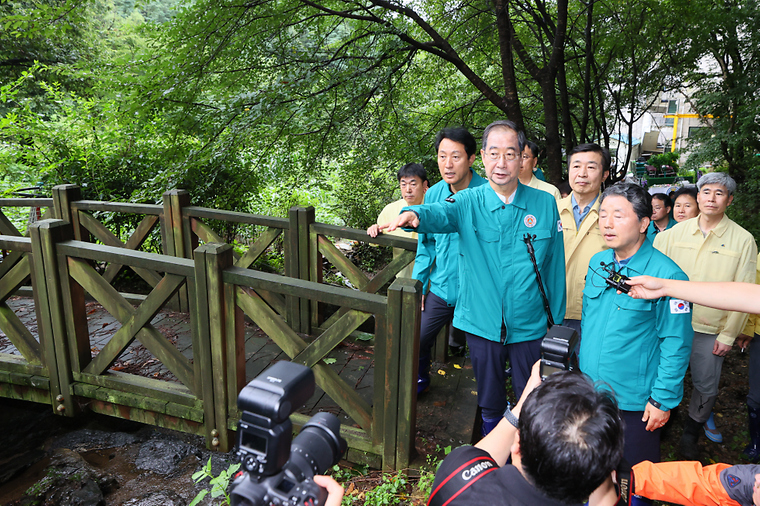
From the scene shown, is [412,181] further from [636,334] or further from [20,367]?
[20,367]

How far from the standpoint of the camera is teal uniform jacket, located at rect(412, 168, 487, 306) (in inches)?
126

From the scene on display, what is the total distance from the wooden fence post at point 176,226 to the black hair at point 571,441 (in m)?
3.98

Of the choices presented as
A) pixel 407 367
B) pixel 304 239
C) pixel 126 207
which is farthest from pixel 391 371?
pixel 126 207

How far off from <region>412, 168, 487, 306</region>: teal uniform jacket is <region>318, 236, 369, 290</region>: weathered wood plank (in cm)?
71

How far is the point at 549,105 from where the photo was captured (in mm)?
6090

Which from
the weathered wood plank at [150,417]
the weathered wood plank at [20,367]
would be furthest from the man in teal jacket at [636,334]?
the weathered wood plank at [20,367]

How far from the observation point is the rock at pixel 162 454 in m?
3.24

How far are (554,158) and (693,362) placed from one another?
347 centimetres

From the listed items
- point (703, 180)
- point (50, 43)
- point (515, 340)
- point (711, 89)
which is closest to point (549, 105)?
point (703, 180)

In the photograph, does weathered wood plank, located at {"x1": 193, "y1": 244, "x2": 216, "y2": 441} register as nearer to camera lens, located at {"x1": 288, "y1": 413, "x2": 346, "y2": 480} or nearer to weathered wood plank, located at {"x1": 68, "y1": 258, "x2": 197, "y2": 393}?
weathered wood plank, located at {"x1": 68, "y1": 258, "x2": 197, "y2": 393}

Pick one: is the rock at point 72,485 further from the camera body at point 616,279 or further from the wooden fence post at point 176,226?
the camera body at point 616,279

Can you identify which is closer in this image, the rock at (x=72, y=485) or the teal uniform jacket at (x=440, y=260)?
the rock at (x=72, y=485)

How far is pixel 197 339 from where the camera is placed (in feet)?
9.78

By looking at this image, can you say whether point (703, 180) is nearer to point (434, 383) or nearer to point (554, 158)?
point (434, 383)
